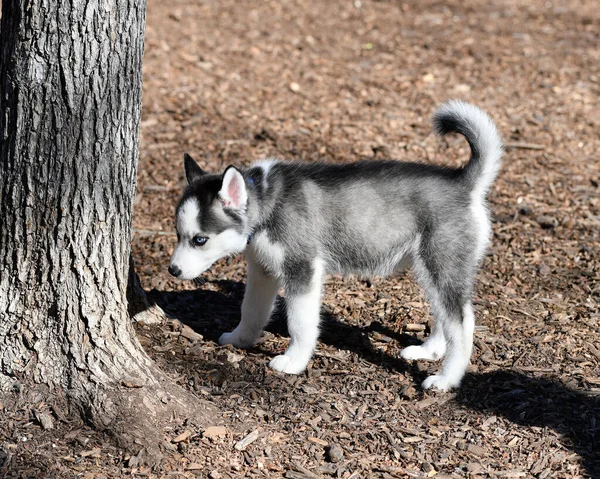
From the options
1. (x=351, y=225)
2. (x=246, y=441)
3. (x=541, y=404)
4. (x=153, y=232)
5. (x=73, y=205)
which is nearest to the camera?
(x=73, y=205)

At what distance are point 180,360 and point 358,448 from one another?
1347 mm

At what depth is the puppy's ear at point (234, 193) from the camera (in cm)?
496

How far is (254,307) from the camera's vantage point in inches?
215

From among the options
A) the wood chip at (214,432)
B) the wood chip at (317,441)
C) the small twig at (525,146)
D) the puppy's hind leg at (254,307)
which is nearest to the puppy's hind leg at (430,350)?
the puppy's hind leg at (254,307)

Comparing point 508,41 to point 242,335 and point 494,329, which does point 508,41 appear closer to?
point 494,329

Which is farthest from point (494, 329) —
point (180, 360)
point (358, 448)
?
point (180, 360)

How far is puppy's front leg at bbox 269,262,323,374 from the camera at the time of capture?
513 centimetres

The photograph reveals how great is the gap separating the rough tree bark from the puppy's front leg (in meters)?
0.81

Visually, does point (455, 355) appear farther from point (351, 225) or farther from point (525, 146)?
point (525, 146)

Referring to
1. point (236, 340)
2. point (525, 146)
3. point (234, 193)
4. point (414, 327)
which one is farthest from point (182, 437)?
point (525, 146)

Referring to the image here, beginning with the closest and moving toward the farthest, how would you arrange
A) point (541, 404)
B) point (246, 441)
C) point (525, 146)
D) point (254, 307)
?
1. point (246, 441)
2. point (541, 404)
3. point (254, 307)
4. point (525, 146)

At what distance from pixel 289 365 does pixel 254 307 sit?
0.52m

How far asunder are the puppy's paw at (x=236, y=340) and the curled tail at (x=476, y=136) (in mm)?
1864

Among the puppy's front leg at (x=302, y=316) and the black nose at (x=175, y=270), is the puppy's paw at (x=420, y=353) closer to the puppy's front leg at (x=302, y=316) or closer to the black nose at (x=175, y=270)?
the puppy's front leg at (x=302, y=316)
